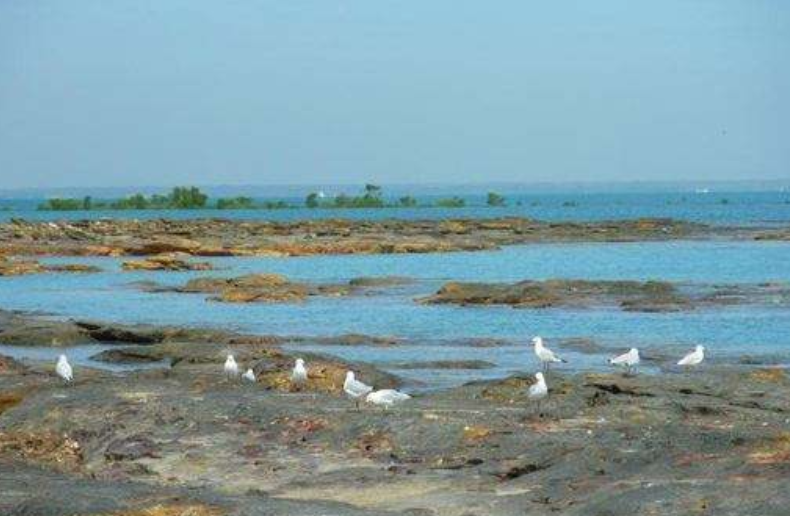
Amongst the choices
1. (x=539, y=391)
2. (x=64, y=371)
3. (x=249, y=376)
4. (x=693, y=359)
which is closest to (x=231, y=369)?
(x=249, y=376)

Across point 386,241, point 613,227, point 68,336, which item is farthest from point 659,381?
point 613,227

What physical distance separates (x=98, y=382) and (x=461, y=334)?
1583 centimetres

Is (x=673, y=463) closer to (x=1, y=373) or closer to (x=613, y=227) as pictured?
(x=1, y=373)

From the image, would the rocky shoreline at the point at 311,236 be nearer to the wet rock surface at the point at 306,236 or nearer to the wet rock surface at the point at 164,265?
the wet rock surface at the point at 306,236

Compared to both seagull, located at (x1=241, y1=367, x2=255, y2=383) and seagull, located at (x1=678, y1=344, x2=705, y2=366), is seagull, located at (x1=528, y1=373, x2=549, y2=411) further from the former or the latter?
seagull, located at (x1=678, y1=344, x2=705, y2=366)

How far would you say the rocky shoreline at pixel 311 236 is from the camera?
264 ft

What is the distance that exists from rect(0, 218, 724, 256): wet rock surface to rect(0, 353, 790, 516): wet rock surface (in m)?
57.0

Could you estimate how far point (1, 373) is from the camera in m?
25.6

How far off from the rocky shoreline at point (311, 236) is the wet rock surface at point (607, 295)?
2509 cm

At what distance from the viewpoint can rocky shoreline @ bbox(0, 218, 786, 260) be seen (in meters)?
80.5

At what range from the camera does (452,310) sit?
45.2m

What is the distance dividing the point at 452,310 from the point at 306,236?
48.0 meters

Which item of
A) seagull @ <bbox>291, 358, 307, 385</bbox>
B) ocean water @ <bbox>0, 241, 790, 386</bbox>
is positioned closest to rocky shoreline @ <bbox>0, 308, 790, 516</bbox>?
seagull @ <bbox>291, 358, 307, 385</bbox>

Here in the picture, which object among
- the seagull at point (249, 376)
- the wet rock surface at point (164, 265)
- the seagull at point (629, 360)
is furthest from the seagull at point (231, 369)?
the wet rock surface at point (164, 265)
